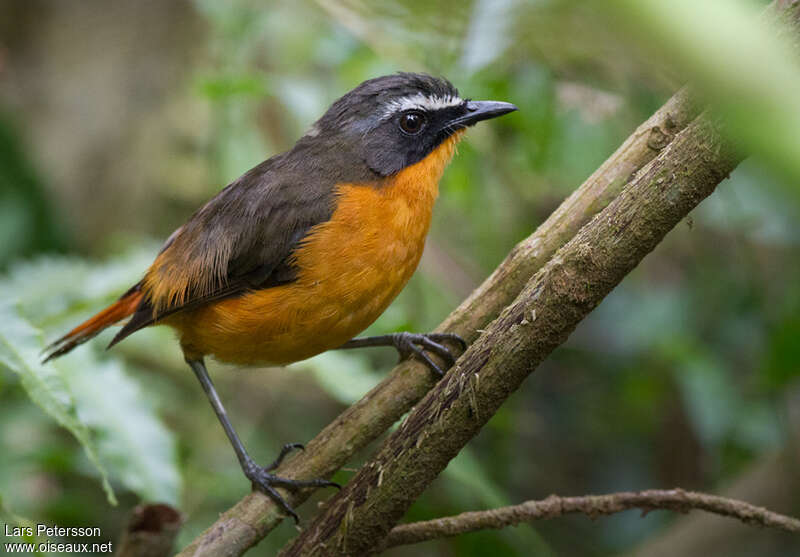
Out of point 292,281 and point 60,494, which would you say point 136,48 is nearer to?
point 60,494

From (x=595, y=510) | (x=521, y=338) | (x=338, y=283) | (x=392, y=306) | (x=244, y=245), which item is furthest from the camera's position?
Result: (x=392, y=306)

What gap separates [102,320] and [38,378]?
4.11 ft

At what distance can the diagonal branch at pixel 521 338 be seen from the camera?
1676 millimetres

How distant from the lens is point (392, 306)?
4.63 metres

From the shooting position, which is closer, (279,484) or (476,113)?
(279,484)

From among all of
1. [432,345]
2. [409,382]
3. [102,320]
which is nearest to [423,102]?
[432,345]

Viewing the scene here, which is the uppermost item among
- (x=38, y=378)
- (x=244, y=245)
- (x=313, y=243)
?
(x=244, y=245)

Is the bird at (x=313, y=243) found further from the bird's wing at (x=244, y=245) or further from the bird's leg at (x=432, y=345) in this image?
the bird's leg at (x=432, y=345)

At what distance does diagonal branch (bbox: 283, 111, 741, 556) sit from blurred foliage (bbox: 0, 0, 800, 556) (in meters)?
0.78

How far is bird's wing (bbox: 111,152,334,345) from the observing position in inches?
125

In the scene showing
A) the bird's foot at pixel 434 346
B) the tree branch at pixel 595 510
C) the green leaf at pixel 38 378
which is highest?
the green leaf at pixel 38 378

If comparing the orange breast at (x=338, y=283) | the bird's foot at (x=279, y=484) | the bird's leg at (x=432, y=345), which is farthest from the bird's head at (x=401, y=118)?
the bird's foot at (x=279, y=484)

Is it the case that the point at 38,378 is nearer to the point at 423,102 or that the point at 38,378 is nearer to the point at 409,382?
the point at 409,382

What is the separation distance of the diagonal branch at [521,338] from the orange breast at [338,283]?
0.89 m
